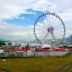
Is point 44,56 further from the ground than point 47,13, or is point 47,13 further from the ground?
point 47,13

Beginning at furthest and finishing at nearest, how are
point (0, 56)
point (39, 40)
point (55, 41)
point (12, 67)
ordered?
point (55, 41)
point (39, 40)
point (0, 56)
point (12, 67)

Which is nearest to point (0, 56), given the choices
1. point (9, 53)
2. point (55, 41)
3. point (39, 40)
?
point (9, 53)

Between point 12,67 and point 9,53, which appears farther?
point 9,53

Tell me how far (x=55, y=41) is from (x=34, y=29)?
883 cm

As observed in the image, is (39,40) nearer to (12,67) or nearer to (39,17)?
(39,17)

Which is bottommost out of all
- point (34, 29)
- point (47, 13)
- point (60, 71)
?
point (60, 71)

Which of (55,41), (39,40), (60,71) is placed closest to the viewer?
(60,71)

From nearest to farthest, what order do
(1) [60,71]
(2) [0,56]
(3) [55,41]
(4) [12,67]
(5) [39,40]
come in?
(1) [60,71], (4) [12,67], (2) [0,56], (5) [39,40], (3) [55,41]

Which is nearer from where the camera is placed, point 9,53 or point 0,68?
point 0,68

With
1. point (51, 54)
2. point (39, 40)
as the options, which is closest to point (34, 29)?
point (39, 40)

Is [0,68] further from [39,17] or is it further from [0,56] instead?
[39,17]

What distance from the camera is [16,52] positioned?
52.2 m

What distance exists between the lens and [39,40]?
250 feet

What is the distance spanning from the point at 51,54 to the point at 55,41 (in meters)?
28.2
